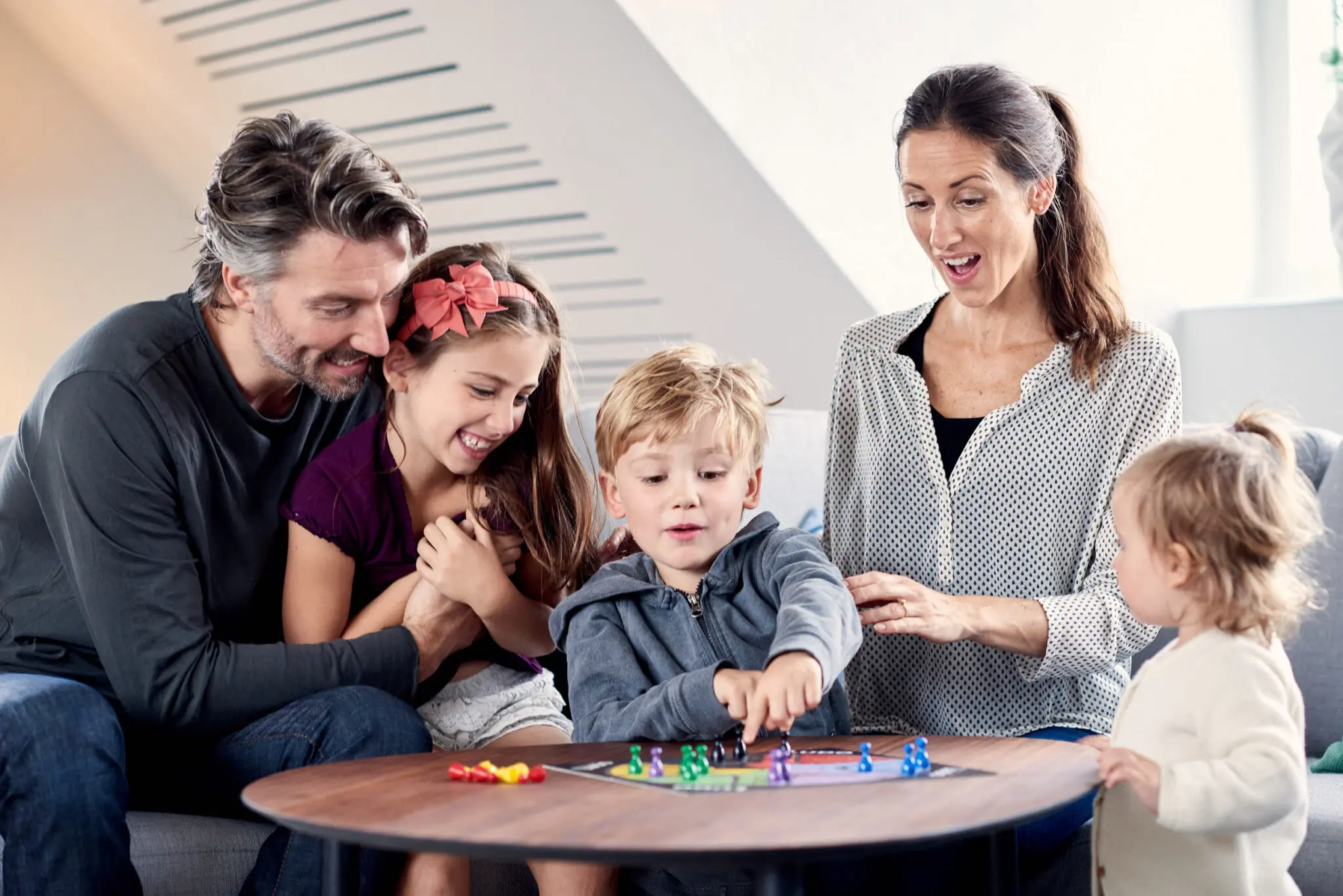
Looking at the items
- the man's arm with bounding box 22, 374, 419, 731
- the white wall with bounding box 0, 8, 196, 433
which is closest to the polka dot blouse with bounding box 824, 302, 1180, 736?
the man's arm with bounding box 22, 374, 419, 731

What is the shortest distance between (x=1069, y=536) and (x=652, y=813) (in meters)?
0.99

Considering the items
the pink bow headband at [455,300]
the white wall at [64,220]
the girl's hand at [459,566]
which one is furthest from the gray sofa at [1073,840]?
the white wall at [64,220]

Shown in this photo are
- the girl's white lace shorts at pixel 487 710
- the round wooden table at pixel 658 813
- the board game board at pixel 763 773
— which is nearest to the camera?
the round wooden table at pixel 658 813

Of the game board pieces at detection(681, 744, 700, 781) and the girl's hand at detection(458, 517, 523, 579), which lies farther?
the girl's hand at detection(458, 517, 523, 579)

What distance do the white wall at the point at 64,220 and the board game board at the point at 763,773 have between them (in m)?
4.88

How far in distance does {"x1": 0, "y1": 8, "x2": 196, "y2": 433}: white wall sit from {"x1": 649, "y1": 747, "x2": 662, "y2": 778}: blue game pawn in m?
4.90

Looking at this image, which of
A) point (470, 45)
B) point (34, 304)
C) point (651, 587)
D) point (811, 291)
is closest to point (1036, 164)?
point (651, 587)

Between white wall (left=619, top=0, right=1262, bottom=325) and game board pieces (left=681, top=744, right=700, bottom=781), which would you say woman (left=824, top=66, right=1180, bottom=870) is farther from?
white wall (left=619, top=0, right=1262, bottom=325)

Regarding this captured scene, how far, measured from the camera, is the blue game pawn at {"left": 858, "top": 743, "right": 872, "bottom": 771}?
4.35 ft

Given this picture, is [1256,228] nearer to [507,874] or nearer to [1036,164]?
[1036,164]

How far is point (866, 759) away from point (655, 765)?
0.21 meters

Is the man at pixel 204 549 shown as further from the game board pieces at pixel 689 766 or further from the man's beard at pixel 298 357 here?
the game board pieces at pixel 689 766

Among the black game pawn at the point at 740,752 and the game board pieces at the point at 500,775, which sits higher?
the game board pieces at the point at 500,775

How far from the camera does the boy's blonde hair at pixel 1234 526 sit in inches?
52.9
